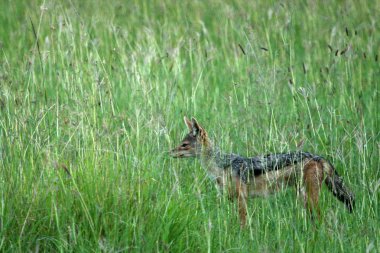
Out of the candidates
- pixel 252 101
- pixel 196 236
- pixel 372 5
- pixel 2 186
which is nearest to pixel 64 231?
pixel 2 186

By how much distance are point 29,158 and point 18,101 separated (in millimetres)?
509

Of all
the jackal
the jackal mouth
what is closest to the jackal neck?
the jackal

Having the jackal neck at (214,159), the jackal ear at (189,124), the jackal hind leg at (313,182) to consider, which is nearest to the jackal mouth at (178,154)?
the jackal neck at (214,159)

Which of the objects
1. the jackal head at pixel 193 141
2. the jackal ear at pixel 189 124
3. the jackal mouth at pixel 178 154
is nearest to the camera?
the jackal mouth at pixel 178 154

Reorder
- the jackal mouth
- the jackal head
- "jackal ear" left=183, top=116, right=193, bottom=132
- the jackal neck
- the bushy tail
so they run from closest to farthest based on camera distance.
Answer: the bushy tail, the jackal mouth, the jackal neck, the jackal head, "jackal ear" left=183, top=116, right=193, bottom=132

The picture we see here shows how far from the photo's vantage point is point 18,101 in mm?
5934

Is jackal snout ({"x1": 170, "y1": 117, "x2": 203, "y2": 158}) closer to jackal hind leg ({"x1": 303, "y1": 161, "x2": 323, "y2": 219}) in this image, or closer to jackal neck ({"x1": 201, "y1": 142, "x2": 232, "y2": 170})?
jackal neck ({"x1": 201, "y1": 142, "x2": 232, "y2": 170})

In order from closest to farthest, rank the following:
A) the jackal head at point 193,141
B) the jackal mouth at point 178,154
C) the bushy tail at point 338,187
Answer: the bushy tail at point 338,187, the jackal mouth at point 178,154, the jackal head at point 193,141

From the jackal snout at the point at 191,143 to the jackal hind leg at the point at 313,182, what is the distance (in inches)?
40.0

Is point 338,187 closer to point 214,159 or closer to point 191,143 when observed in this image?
point 214,159

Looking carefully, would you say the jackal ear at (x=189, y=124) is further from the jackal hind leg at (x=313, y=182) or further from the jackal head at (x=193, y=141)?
the jackal hind leg at (x=313, y=182)

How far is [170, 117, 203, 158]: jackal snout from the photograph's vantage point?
680cm

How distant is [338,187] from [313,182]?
198 millimetres

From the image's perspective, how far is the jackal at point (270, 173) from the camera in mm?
6266
